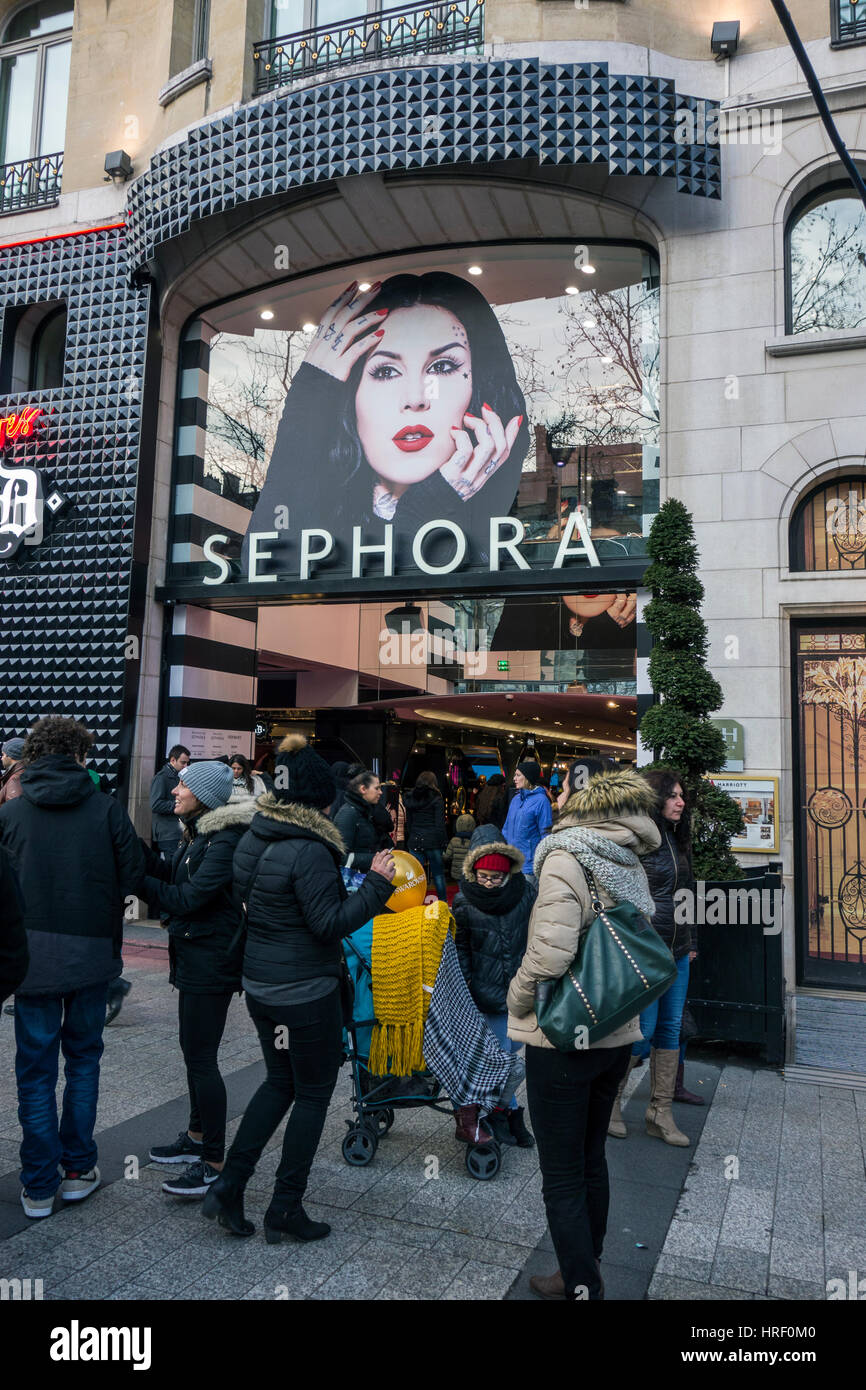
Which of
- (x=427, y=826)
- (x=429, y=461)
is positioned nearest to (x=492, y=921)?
(x=429, y=461)

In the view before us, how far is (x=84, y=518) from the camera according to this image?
40.4 feet

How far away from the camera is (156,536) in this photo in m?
12.4

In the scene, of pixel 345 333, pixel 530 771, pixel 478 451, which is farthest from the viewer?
pixel 345 333

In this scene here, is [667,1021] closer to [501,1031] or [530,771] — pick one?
[501,1031]

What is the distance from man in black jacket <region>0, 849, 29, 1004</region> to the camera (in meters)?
3.30

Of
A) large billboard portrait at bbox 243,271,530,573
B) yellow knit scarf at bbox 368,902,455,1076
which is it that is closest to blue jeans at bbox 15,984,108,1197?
yellow knit scarf at bbox 368,902,455,1076

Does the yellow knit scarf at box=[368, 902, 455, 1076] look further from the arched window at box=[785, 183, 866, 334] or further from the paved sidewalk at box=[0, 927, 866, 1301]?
the arched window at box=[785, 183, 866, 334]

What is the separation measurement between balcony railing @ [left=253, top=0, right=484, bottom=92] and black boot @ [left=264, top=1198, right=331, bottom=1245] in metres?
11.2

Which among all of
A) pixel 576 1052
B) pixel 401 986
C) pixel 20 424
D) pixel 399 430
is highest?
pixel 20 424

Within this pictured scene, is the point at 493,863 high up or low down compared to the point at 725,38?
down

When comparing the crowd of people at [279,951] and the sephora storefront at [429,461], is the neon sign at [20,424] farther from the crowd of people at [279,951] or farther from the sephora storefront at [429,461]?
the crowd of people at [279,951]

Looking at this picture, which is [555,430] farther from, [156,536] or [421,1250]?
[421,1250]

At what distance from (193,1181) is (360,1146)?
2.86 feet
